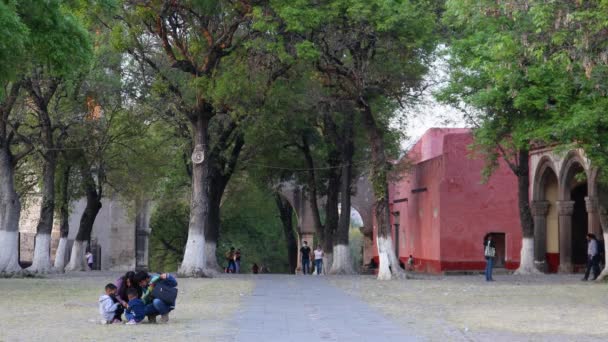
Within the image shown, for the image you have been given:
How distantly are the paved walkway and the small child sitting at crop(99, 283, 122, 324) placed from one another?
1751 mm

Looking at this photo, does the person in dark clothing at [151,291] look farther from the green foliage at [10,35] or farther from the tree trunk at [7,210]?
the tree trunk at [7,210]

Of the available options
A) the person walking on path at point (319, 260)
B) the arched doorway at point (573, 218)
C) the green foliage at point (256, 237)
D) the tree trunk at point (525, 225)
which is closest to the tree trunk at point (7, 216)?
the person walking on path at point (319, 260)

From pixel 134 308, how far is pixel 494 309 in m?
6.50

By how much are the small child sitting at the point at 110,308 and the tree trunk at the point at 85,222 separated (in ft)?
77.1

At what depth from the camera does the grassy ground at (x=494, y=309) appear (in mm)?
12922

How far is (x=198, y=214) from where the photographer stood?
30.4 meters

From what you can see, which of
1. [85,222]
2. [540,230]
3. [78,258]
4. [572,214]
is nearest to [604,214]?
[572,214]

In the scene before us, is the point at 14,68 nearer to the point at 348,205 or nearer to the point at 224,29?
the point at 224,29

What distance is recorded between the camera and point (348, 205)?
3606cm

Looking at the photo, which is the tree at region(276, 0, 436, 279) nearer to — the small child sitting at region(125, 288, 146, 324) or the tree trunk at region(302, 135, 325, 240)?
the tree trunk at region(302, 135, 325, 240)

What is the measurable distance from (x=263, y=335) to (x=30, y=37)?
927 cm

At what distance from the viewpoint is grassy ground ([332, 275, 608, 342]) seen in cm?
1292

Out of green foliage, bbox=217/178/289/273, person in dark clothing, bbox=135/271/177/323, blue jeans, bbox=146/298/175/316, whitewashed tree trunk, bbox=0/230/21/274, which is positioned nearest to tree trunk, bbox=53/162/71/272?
whitewashed tree trunk, bbox=0/230/21/274

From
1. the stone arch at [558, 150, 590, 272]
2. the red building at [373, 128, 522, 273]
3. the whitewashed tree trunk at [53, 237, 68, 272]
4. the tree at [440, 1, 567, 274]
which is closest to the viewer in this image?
the tree at [440, 1, 567, 274]
